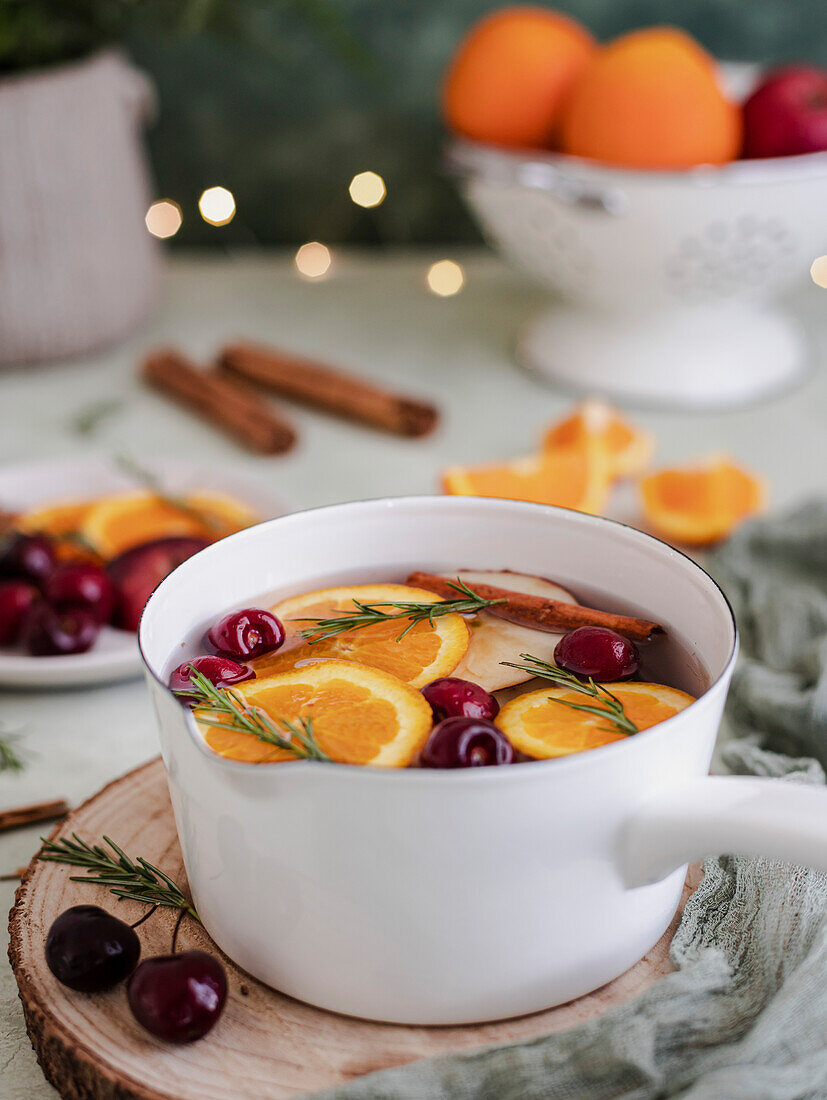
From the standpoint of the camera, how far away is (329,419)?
1.29m

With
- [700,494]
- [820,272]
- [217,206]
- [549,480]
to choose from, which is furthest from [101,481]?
[820,272]

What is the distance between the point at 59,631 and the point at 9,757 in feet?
0.41

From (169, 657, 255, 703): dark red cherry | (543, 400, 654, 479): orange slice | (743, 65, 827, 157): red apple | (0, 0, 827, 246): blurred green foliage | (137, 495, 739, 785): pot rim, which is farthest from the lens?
(0, 0, 827, 246): blurred green foliage

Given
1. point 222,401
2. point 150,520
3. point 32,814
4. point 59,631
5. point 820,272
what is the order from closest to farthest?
point 32,814
point 59,631
point 150,520
point 222,401
point 820,272

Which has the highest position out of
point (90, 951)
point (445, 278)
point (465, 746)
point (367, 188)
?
point (465, 746)

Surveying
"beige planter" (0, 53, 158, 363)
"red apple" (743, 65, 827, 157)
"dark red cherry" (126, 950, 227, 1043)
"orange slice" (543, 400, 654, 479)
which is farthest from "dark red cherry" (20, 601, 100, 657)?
"red apple" (743, 65, 827, 157)

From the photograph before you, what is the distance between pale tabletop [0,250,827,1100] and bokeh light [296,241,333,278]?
0.06 ft

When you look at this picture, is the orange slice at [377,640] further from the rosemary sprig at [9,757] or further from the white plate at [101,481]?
the white plate at [101,481]

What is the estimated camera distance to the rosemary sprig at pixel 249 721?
0.45 m

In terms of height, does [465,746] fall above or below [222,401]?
above

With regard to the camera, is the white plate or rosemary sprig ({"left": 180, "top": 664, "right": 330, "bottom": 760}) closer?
rosemary sprig ({"left": 180, "top": 664, "right": 330, "bottom": 760})

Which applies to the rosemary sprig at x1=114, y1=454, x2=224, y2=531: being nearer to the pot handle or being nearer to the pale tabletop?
the pale tabletop

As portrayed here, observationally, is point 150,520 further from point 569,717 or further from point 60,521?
point 569,717

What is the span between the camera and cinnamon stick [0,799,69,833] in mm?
667
